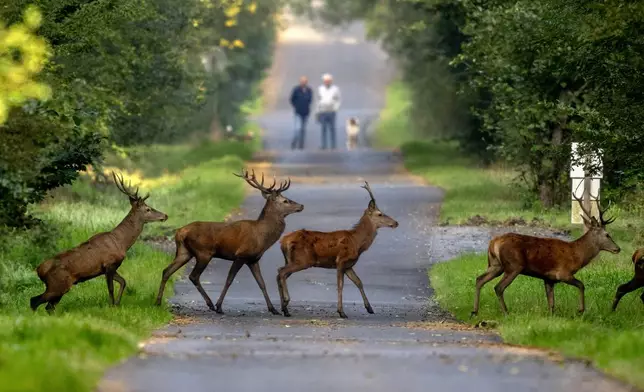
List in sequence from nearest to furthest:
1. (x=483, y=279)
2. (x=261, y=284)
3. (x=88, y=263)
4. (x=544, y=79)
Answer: (x=88, y=263), (x=483, y=279), (x=261, y=284), (x=544, y=79)

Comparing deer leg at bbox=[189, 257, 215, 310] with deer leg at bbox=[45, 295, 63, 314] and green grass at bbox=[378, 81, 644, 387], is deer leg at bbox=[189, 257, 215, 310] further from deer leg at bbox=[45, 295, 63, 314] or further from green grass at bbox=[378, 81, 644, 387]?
green grass at bbox=[378, 81, 644, 387]

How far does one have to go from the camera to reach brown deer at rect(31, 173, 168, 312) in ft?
59.2

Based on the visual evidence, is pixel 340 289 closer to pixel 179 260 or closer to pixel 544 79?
pixel 179 260

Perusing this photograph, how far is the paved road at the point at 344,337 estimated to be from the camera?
1164cm

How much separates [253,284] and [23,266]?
11.0 ft

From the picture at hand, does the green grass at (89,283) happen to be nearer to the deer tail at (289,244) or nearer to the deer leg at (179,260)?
the deer leg at (179,260)

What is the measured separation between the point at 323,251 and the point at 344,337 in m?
4.19

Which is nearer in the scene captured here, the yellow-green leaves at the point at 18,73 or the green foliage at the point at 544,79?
the yellow-green leaves at the point at 18,73

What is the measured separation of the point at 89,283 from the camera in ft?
73.6

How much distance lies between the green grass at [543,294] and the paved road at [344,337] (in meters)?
0.35

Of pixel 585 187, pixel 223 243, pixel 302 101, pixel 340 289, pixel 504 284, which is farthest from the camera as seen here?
pixel 302 101

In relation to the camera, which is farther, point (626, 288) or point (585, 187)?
point (585, 187)

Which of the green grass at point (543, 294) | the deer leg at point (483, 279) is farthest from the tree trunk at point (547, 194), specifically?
the deer leg at point (483, 279)

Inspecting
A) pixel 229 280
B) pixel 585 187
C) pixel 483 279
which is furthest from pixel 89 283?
pixel 585 187
